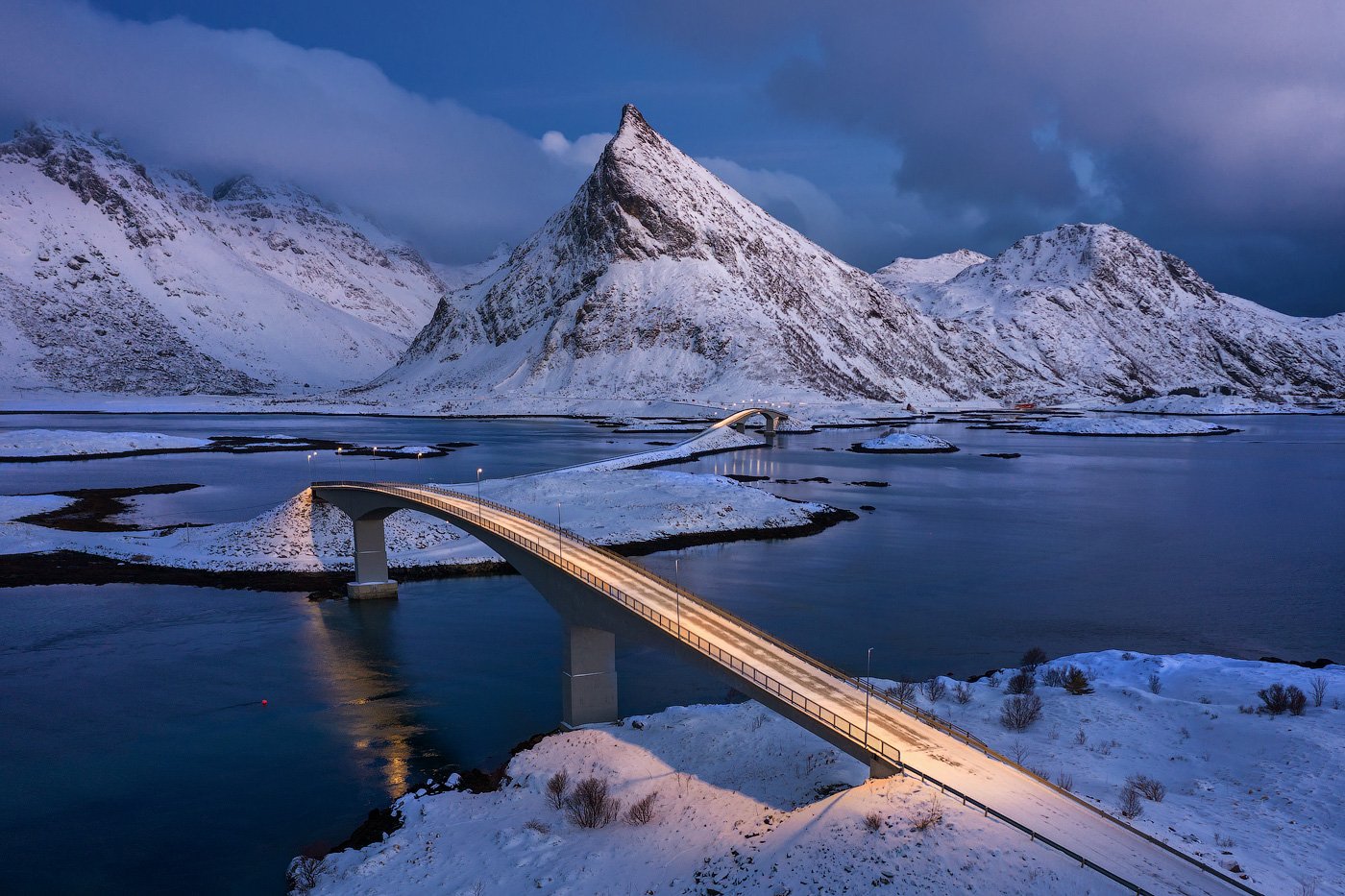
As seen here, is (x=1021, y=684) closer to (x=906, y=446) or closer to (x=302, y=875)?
(x=302, y=875)

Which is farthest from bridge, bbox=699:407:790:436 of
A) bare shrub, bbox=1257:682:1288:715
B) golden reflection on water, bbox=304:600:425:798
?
bare shrub, bbox=1257:682:1288:715

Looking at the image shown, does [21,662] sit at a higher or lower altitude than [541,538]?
lower

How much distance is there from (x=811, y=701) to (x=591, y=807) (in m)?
7.26

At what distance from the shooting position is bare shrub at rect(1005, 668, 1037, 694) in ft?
107

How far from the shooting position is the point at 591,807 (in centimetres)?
2500

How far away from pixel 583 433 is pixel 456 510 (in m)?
122

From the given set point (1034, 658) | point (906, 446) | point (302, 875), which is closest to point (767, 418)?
point (906, 446)

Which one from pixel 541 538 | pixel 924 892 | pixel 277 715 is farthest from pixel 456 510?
pixel 924 892

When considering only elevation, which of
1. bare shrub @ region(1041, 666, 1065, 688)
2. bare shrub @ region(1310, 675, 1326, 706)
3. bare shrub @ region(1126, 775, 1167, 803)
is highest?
bare shrub @ region(1310, 675, 1326, 706)

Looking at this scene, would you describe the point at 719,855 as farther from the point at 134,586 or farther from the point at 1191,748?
the point at 134,586

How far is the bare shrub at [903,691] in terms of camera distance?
3175cm

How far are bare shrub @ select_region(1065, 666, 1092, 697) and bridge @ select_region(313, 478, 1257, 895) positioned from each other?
7.46 metres

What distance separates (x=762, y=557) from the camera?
210ft

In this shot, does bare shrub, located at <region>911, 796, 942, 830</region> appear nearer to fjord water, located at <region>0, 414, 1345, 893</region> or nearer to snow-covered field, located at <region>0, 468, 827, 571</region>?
fjord water, located at <region>0, 414, 1345, 893</region>
